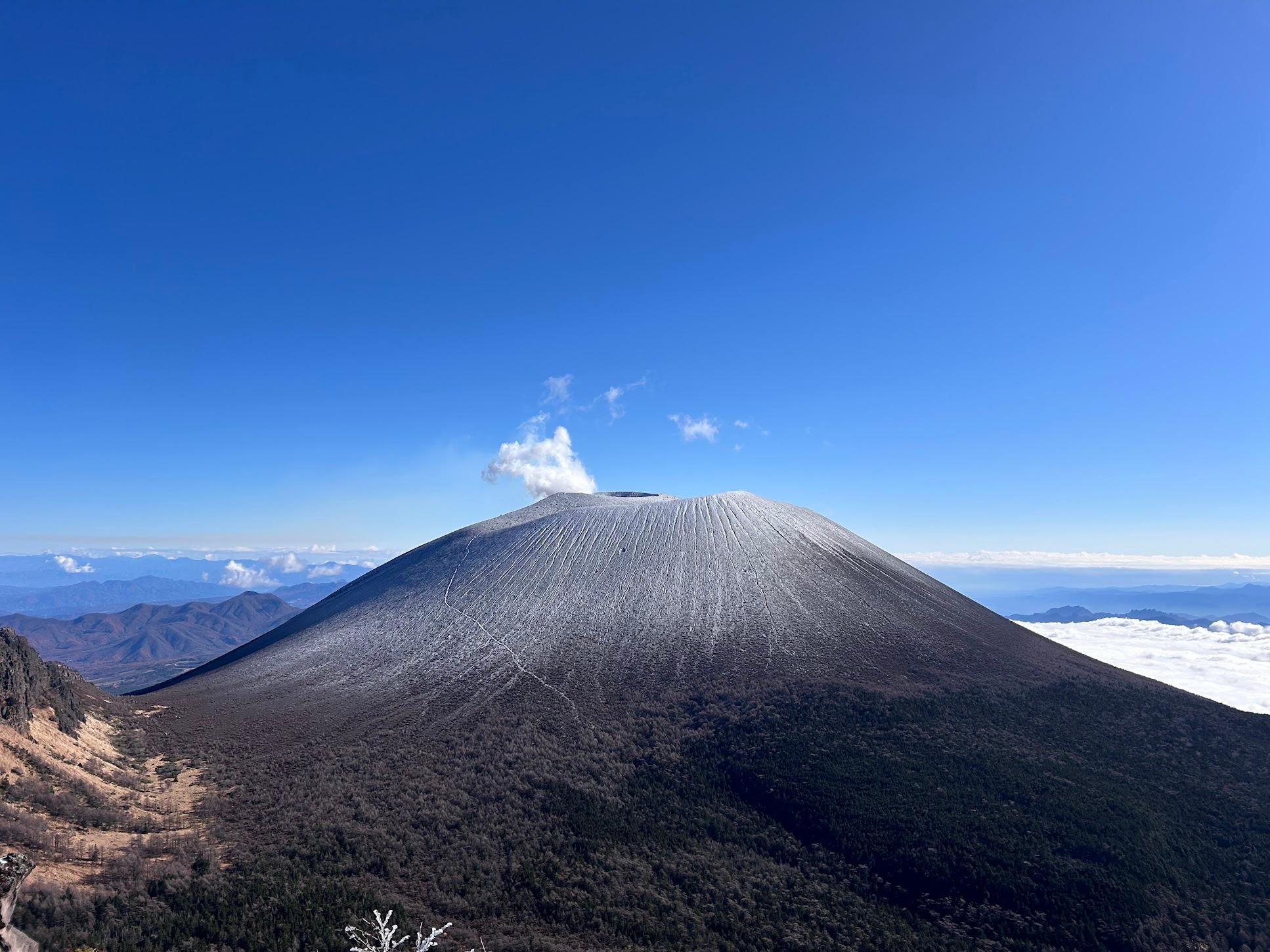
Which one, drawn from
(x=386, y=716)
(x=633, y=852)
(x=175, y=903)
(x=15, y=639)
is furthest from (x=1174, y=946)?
(x=15, y=639)

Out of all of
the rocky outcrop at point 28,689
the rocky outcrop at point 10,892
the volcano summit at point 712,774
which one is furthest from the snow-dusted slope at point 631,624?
the rocky outcrop at point 10,892

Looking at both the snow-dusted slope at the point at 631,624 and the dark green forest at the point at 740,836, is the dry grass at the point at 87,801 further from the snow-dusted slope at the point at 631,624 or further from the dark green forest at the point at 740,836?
the snow-dusted slope at the point at 631,624

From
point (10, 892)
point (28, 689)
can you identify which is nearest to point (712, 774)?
point (10, 892)

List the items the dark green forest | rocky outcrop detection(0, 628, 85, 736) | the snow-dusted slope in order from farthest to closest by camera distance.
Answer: the snow-dusted slope → rocky outcrop detection(0, 628, 85, 736) → the dark green forest

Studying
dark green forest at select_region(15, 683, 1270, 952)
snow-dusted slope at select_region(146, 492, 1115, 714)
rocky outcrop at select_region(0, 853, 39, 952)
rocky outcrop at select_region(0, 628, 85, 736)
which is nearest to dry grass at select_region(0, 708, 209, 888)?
rocky outcrop at select_region(0, 628, 85, 736)

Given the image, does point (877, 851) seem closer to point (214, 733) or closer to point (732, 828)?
point (732, 828)

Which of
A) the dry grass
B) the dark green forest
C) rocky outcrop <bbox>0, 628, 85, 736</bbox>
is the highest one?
rocky outcrop <bbox>0, 628, 85, 736</bbox>

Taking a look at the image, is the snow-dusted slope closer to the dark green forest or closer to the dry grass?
the dark green forest
